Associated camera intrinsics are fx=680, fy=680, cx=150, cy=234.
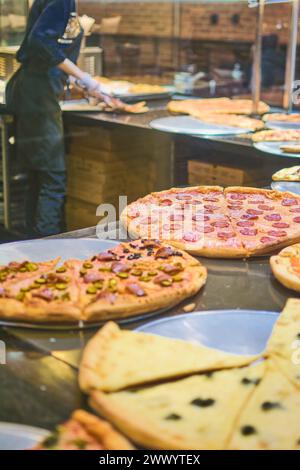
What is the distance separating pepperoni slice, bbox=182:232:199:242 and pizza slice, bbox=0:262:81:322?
337 mm

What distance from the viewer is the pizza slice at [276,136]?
8.57 ft

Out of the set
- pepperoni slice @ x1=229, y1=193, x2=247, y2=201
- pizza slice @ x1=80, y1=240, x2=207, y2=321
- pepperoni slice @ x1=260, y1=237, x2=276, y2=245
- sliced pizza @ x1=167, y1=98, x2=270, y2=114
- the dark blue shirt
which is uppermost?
the dark blue shirt

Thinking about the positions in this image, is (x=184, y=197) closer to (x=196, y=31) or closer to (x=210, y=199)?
(x=210, y=199)

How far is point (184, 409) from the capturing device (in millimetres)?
891

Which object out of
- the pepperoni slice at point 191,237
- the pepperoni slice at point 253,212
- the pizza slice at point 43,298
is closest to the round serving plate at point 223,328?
the pizza slice at point 43,298

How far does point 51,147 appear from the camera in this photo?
10.2ft

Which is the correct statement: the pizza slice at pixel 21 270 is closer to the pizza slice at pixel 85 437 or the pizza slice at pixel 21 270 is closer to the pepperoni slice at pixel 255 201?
the pizza slice at pixel 85 437

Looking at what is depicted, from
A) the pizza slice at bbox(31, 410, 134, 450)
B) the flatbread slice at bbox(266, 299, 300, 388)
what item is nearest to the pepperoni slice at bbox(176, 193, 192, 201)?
the flatbread slice at bbox(266, 299, 300, 388)

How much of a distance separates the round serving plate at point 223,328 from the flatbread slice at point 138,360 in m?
0.03

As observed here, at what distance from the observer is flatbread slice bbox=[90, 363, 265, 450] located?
32.8 inches

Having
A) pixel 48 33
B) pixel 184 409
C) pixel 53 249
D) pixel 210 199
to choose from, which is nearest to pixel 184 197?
pixel 210 199

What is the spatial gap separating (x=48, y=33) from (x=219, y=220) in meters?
1.51

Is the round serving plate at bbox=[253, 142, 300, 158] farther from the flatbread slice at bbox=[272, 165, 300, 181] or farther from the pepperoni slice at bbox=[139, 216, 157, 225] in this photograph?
the pepperoni slice at bbox=[139, 216, 157, 225]
